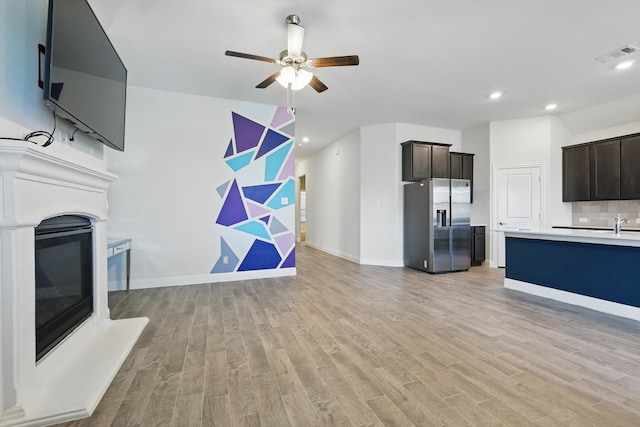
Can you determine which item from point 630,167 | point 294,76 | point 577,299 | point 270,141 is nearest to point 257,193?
point 270,141

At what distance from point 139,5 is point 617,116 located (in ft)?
22.8

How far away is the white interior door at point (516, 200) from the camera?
5445 millimetres

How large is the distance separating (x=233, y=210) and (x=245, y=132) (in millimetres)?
1270

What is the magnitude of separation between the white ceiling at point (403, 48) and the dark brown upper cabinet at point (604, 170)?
0.46 metres

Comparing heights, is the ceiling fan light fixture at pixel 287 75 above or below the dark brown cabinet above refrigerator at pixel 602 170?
above

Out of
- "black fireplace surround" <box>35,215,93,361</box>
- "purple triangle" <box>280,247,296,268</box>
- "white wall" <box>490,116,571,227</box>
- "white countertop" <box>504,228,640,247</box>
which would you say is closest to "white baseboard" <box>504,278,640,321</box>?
"white countertop" <box>504,228,640,247</box>

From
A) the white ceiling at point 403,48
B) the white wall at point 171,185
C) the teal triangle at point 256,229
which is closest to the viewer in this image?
the white ceiling at point 403,48

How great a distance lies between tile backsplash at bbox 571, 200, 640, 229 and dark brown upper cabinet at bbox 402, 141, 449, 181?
2.55 meters

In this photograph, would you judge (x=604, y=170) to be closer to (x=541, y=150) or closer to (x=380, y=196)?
(x=541, y=150)

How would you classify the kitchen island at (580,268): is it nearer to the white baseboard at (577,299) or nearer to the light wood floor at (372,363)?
the white baseboard at (577,299)

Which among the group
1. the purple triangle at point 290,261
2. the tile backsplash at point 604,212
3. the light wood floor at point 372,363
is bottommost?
the light wood floor at point 372,363

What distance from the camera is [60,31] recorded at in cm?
165

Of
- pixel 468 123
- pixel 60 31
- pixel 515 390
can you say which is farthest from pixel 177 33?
pixel 468 123

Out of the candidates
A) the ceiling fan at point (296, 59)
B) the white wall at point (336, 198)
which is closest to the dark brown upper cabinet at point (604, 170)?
the white wall at point (336, 198)
